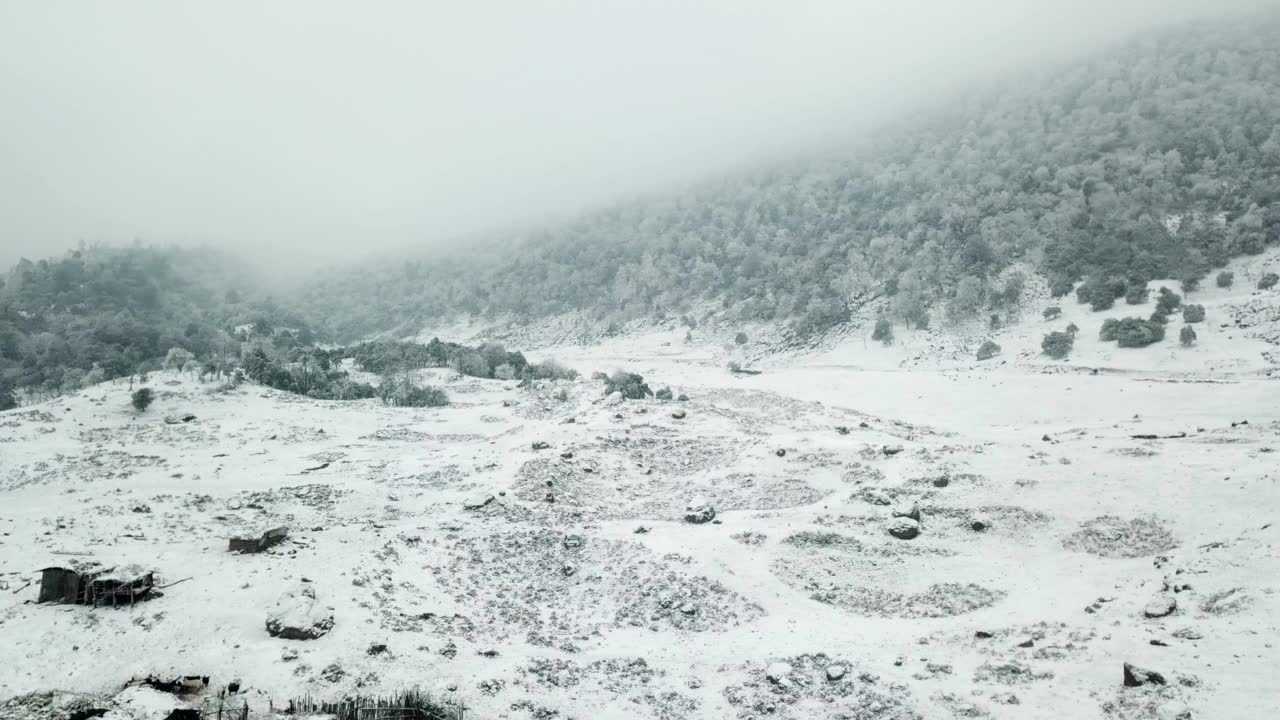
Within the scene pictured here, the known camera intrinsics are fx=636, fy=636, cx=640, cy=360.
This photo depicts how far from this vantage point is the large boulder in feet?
43.8

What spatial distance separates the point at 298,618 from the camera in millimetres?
13539

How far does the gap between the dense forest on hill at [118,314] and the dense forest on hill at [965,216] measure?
74.8 ft

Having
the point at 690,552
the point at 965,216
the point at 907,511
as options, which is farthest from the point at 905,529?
the point at 965,216

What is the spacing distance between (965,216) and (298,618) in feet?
235

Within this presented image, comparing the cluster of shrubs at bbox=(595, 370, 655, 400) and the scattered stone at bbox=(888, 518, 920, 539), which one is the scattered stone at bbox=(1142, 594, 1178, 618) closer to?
the scattered stone at bbox=(888, 518, 920, 539)

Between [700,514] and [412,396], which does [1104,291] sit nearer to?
[700,514]

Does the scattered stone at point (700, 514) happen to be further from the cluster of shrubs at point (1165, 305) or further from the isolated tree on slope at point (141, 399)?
the cluster of shrubs at point (1165, 305)

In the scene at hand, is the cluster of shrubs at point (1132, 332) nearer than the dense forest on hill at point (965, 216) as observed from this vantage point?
Yes

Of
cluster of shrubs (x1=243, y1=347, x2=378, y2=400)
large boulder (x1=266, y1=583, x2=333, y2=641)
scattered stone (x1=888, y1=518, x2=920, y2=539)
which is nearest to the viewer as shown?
large boulder (x1=266, y1=583, x2=333, y2=641)

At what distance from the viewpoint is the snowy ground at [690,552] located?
12109 mm

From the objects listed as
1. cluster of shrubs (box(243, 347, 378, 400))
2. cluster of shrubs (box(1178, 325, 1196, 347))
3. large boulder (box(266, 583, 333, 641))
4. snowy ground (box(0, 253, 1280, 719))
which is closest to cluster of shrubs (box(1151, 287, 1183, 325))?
cluster of shrubs (box(1178, 325, 1196, 347))

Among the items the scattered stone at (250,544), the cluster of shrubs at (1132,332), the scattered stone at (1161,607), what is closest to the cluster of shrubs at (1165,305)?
the cluster of shrubs at (1132,332)

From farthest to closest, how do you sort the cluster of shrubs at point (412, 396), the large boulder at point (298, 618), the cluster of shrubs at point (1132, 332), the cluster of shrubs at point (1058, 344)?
the cluster of shrubs at point (412, 396)
the cluster of shrubs at point (1058, 344)
the cluster of shrubs at point (1132, 332)
the large boulder at point (298, 618)

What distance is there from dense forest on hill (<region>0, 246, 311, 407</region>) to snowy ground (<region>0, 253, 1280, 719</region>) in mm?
27265
